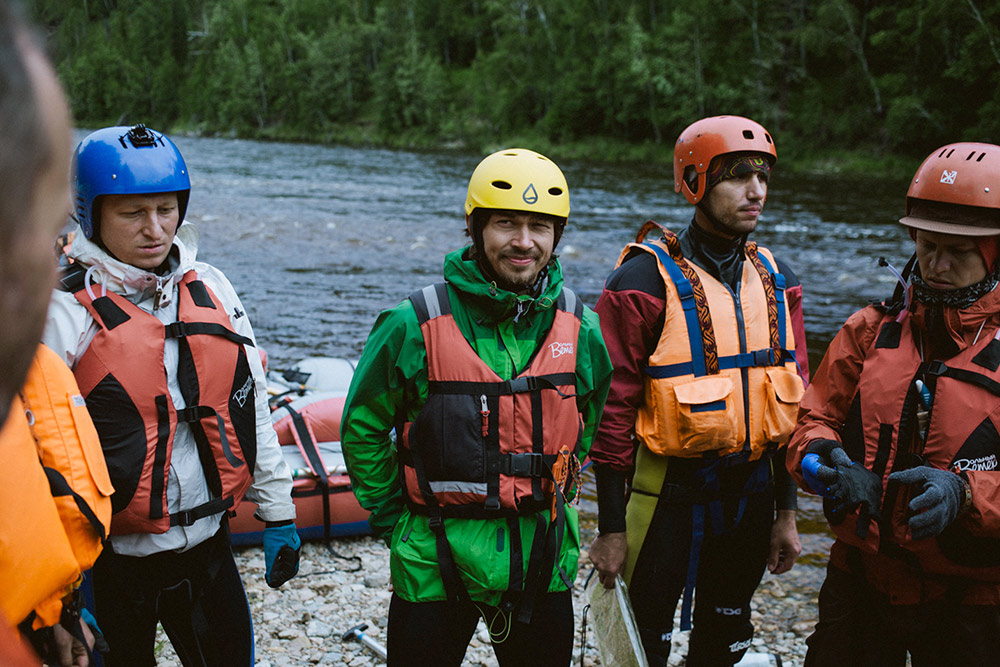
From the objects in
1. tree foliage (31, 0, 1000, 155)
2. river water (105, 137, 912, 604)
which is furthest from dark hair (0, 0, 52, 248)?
tree foliage (31, 0, 1000, 155)

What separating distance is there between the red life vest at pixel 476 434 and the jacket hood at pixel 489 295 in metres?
0.12

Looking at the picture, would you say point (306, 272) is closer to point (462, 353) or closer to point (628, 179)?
point (462, 353)

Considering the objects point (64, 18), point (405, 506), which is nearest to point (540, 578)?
point (405, 506)

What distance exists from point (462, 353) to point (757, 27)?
176 feet

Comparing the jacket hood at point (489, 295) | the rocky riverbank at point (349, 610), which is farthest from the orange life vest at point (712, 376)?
the rocky riverbank at point (349, 610)

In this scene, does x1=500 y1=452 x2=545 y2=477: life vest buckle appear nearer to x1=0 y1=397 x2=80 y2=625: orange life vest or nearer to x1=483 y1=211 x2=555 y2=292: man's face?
x1=483 y1=211 x2=555 y2=292: man's face

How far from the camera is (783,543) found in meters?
3.69

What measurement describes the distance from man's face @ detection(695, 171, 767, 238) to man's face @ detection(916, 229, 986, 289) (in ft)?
2.96

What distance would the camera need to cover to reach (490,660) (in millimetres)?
4312

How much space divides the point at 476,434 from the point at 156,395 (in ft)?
A: 4.10

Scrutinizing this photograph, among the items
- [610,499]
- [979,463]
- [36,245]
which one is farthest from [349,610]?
[36,245]

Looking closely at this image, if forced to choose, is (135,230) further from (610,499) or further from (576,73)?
(576,73)

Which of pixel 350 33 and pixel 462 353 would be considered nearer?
pixel 462 353

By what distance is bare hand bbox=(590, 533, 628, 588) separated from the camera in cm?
346
